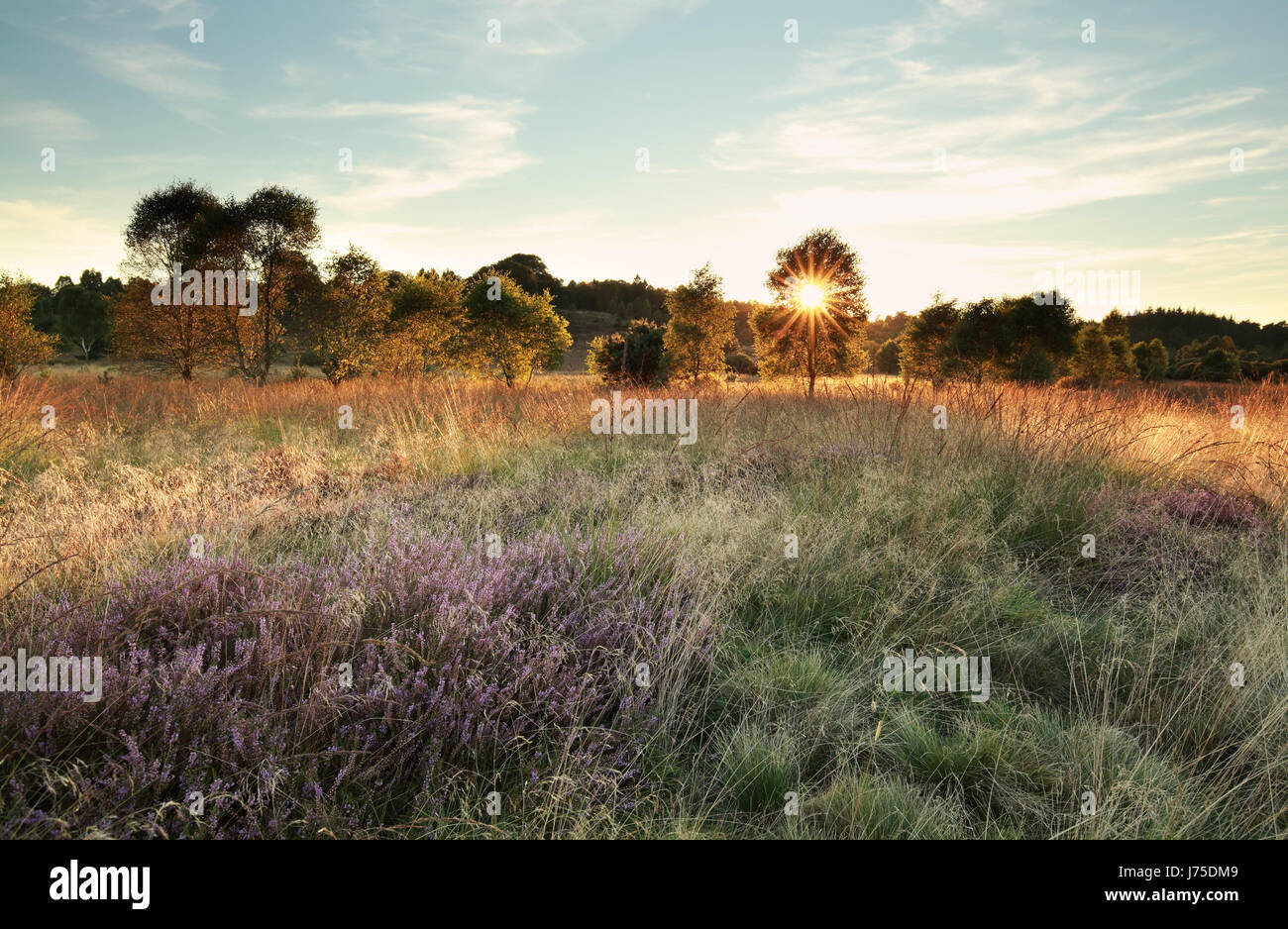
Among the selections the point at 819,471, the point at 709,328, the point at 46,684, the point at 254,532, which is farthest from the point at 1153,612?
the point at 709,328

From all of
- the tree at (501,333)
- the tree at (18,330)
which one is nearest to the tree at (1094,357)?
the tree at (501,333)

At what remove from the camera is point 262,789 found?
184cm

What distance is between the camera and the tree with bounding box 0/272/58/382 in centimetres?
3691

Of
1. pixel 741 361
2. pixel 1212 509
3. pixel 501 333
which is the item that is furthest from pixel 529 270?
pixel 1212 509

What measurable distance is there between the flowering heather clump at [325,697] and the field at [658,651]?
0.7 inches

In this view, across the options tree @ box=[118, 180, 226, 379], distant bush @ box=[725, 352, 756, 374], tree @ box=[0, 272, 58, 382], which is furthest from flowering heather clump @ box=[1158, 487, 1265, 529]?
distant bush @ box=[725, 352, 756, 374]

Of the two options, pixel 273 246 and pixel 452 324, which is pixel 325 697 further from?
pixel 452 324

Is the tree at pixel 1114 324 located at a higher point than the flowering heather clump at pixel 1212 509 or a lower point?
higher

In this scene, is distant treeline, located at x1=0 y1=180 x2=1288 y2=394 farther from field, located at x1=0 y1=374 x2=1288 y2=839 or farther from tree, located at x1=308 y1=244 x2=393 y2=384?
field, located at x1=0 y1=374 x2=1288 y2=839

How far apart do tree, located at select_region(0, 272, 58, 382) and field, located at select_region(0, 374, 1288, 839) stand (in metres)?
43.9

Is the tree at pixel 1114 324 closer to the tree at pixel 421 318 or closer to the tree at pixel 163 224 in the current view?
the tree at pixel 421 318

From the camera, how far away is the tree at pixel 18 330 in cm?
3691

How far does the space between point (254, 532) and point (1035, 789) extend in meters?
4.69

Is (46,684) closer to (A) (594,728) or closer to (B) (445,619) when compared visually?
(B) (445,619)
